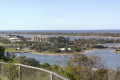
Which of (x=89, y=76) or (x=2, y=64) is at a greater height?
(x=2, y=64)

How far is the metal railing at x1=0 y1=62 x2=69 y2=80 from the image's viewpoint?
10.6 ft

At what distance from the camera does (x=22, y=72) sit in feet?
12.6

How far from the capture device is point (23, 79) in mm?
3848

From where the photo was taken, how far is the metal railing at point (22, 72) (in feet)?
10.6

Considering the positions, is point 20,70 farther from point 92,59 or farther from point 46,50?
point 46,50

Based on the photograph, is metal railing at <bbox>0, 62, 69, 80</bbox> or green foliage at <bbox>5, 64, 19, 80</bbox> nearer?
metal railing at <bbox>0, 62, 69, 80</bbox>

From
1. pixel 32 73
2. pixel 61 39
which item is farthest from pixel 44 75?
pixel 61 39

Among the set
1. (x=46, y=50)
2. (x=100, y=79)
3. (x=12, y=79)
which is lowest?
(x=46, y=50)

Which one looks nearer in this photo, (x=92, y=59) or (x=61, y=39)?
(x=92, y=59)

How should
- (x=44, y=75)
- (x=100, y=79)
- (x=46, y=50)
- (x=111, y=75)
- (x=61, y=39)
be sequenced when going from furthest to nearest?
(x=61, y=39) → (x=46, y=50) → (x=100, y=79) → (x=111, y=75) → (x=44, y=75)

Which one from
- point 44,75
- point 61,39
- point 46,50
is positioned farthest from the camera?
point 61,39

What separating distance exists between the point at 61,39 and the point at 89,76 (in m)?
59.7

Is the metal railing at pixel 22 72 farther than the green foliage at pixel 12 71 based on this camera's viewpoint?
No

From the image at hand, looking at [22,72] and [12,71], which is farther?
[12,71]
